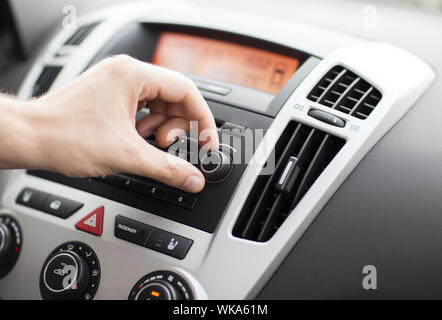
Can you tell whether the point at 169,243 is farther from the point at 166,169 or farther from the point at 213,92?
the point at 213,92

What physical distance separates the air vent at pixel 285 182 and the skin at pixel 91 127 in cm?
18

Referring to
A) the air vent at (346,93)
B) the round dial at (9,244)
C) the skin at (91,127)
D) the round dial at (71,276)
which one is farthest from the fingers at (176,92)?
the round dial at (9,244)

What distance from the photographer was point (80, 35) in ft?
4.69

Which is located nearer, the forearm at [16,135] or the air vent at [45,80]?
the forearm at [16,135]

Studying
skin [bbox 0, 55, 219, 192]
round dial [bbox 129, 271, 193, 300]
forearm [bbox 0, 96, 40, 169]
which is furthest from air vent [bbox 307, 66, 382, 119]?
forearm [bbox 0, 96, 40, 169]

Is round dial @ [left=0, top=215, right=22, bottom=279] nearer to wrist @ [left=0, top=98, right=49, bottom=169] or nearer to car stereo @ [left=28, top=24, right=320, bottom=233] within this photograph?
car stereo @ [left=28, top=24, right=320, bottom=233]

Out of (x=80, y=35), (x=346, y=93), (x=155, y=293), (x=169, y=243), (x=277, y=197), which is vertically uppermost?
(x=80, y=35)

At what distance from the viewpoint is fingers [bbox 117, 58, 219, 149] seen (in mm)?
880

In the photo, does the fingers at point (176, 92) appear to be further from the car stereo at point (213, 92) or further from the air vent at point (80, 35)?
the air vent at point (80, 35)

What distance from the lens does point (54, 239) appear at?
1.05 m

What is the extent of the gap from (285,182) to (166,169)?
0.84ft

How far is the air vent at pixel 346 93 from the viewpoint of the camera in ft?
3.35

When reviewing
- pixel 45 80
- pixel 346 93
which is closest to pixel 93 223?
pixel 45 80
